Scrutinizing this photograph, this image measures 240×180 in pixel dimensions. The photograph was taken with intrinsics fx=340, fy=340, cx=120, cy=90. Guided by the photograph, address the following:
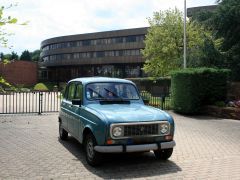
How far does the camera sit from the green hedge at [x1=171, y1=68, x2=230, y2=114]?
643 inches

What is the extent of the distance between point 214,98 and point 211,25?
9249 millimetres

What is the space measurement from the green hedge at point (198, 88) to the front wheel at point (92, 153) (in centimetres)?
990

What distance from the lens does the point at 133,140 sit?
675cm

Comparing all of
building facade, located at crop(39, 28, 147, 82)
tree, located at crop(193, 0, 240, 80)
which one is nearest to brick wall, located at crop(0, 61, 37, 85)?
building facade, located at crop(39, 28, 147, 82)

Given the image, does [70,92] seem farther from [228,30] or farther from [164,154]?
[228,30]

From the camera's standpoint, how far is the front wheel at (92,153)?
687 cm

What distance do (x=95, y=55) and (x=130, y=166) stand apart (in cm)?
7557

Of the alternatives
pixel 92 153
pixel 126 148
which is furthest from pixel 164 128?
pixel 92 153

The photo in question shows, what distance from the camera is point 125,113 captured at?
7074mm

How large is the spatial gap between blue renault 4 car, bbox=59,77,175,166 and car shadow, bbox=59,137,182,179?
222mm

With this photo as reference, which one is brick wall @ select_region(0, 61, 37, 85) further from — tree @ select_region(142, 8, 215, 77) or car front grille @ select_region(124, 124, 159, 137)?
car front grille @ select_region(124, 124, 159, 137)

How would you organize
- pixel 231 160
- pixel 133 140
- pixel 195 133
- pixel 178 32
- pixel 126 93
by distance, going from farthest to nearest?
1. pixel 178 32
2. pixel 195 133
3. pixel 126 93
4. pixel 231 160
5. pixel 133 140

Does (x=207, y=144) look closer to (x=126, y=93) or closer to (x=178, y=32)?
(x=126, y=93)

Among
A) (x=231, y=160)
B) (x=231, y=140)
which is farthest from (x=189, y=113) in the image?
(x=231, y=160)
